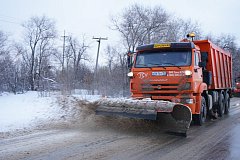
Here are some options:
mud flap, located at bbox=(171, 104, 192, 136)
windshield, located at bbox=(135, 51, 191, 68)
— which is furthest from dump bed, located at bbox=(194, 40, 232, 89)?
mud flap, located at bbox=(171, 104, 192, 136)

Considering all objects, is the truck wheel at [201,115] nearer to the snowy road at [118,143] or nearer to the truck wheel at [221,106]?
the snowy road at [118,143]

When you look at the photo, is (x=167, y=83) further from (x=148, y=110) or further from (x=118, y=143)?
(x=118, y=143)

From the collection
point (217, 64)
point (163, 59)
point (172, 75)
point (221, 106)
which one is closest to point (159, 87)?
point (172, 75)

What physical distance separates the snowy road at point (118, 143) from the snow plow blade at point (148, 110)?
0.48m

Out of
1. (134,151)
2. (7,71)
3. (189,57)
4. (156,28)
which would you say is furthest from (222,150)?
(156,28)

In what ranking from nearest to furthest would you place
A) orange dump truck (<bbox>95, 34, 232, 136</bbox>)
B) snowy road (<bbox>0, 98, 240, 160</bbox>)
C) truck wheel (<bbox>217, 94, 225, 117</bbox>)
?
snowy road (<bbox>0, 98, 240, 160</bbox>) → orange dump truck (<bbox>95, 34, 232, 136</bbox>) → truck wheel (<bbox>217, 94, 225, 117</bbox>)

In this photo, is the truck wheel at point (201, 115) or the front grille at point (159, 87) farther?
the truck wheel at point (201, 115)

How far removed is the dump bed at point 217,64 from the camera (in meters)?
11.9

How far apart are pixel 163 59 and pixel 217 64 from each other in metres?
4.11

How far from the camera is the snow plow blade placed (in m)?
7.91

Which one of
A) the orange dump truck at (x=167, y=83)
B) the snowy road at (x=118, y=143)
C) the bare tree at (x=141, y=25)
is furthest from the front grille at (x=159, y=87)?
the bare tree at (x=141, y=25)

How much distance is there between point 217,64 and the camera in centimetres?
1290

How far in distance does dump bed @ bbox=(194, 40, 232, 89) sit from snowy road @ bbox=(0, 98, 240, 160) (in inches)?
118

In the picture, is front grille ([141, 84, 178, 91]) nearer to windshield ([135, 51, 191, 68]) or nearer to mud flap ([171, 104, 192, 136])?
windshield ([135, 51, 191, 68])
